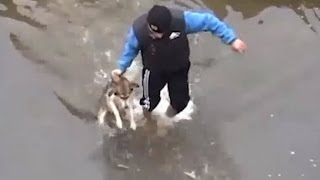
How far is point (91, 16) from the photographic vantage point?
290 inches

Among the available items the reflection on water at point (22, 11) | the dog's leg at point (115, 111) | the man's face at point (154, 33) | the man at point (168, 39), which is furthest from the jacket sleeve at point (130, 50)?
the reflection on water at point (22, 11)

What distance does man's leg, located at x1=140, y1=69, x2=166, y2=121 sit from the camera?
598 centimetres

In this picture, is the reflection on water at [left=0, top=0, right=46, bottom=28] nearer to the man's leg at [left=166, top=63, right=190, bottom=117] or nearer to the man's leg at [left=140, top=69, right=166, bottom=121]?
the man's leg at [left=140, top=69, right=166, bottom=121]

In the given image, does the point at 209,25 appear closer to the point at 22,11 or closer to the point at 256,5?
the point at 256,5

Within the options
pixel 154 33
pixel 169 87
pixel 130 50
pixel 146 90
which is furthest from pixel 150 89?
pixel 154 33

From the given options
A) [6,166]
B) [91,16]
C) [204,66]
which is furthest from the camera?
[91,16]

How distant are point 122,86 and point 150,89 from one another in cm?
22

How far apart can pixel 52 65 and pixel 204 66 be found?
1.31 meters

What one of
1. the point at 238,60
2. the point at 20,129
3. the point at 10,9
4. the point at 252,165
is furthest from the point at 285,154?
the point at 10,9

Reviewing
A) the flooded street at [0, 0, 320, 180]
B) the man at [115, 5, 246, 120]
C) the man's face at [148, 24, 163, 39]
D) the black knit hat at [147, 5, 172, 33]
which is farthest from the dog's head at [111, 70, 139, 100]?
the black knit hat at [147, 5, 172, 33]

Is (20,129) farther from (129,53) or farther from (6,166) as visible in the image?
(129,53)

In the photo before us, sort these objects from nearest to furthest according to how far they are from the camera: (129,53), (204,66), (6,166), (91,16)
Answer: (129,53) < (6,166) < (204,66) < (91,16)

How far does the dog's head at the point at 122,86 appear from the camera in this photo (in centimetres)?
608

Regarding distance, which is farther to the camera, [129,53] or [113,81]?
[113,81]
